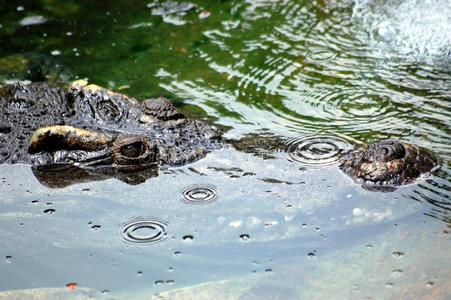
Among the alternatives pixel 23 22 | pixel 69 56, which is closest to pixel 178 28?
pixel 69 56

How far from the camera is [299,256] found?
465cm

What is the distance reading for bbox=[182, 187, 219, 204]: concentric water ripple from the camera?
5.11 meters

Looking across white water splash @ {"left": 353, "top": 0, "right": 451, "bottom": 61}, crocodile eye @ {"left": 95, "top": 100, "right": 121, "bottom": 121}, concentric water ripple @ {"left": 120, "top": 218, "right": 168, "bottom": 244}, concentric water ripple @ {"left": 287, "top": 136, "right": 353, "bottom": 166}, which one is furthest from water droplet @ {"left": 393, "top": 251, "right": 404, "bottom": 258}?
white water splash @ {"left": 353, "top": 0, "right": 451, "bottom": 61}

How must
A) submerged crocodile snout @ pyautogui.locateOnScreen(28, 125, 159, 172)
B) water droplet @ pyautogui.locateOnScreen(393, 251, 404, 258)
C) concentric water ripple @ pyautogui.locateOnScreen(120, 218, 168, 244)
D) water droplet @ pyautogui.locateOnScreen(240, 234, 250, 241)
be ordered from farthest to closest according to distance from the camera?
submerged crocodile snout @ pyautogui.locateOnScreen(28, 125, 159, 172)
concentric water ripple @ pyautogui.locateOnScreen(120, 218, 168, 244)
water droplet @ pyautogui.locateOnScreen(240, 234, 250, 241)
water droplet @ pyautogui.locateOnScreen(393, 251, 404, 258)

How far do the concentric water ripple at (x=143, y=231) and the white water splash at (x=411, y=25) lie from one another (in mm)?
3635

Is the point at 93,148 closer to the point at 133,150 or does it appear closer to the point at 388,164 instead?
the point at 133,150

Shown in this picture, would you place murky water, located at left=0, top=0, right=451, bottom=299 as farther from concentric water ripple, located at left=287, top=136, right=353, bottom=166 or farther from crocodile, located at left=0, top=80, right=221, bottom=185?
crocodile, located at left=0, top=80, right=221, bottom=185

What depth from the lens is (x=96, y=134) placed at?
212 inches

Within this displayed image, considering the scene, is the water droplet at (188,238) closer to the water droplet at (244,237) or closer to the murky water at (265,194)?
the murky water at (265,194)

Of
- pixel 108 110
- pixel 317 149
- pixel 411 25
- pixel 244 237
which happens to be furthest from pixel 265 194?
pixel 411 25

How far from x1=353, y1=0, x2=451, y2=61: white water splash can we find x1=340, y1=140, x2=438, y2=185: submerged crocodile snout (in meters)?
2.51

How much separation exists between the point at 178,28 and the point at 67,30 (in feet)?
4.66

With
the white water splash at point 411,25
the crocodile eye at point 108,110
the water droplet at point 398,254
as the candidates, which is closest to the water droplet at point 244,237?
the water droplet at point 398,254

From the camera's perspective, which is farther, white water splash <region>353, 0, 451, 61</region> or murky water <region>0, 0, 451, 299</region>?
white water splash <region>353, 0, 451, 61</region>
